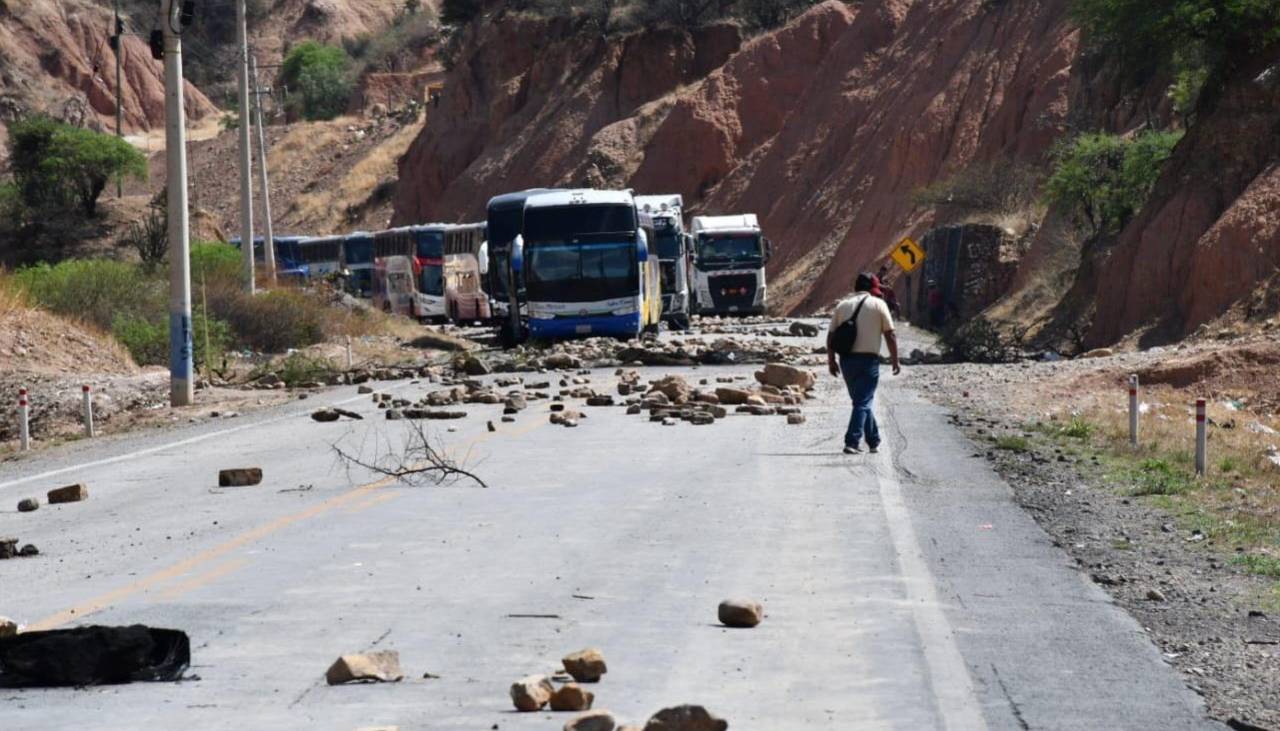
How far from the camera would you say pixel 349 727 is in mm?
6926

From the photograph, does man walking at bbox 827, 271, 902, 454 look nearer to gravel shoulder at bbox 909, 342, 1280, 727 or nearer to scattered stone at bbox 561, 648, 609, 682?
gravel shoulder at bbox 909, 342, 1280, 727

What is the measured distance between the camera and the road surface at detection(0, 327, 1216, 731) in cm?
746

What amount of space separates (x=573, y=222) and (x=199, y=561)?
108ft

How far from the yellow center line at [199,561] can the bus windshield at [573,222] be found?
2789cm

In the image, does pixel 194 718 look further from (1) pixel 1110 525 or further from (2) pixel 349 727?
(1) pixel 1110 525

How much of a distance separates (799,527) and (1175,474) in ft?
17.6

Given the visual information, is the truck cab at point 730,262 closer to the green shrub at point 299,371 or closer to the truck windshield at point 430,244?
the truck windshield at point 430,244

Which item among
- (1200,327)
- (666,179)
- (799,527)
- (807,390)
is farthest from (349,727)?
(666,179)

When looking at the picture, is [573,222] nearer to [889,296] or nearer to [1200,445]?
A: [889,296]

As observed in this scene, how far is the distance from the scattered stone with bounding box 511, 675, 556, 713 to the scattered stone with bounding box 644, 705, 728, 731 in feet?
2.66

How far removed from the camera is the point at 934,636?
29.1ft

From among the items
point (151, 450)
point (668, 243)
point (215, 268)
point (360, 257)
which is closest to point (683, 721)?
point (151, 450)

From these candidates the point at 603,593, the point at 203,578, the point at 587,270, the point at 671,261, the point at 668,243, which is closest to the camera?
the point at 603,593

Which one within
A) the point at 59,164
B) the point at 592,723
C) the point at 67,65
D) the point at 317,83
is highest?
the point at 67,65
